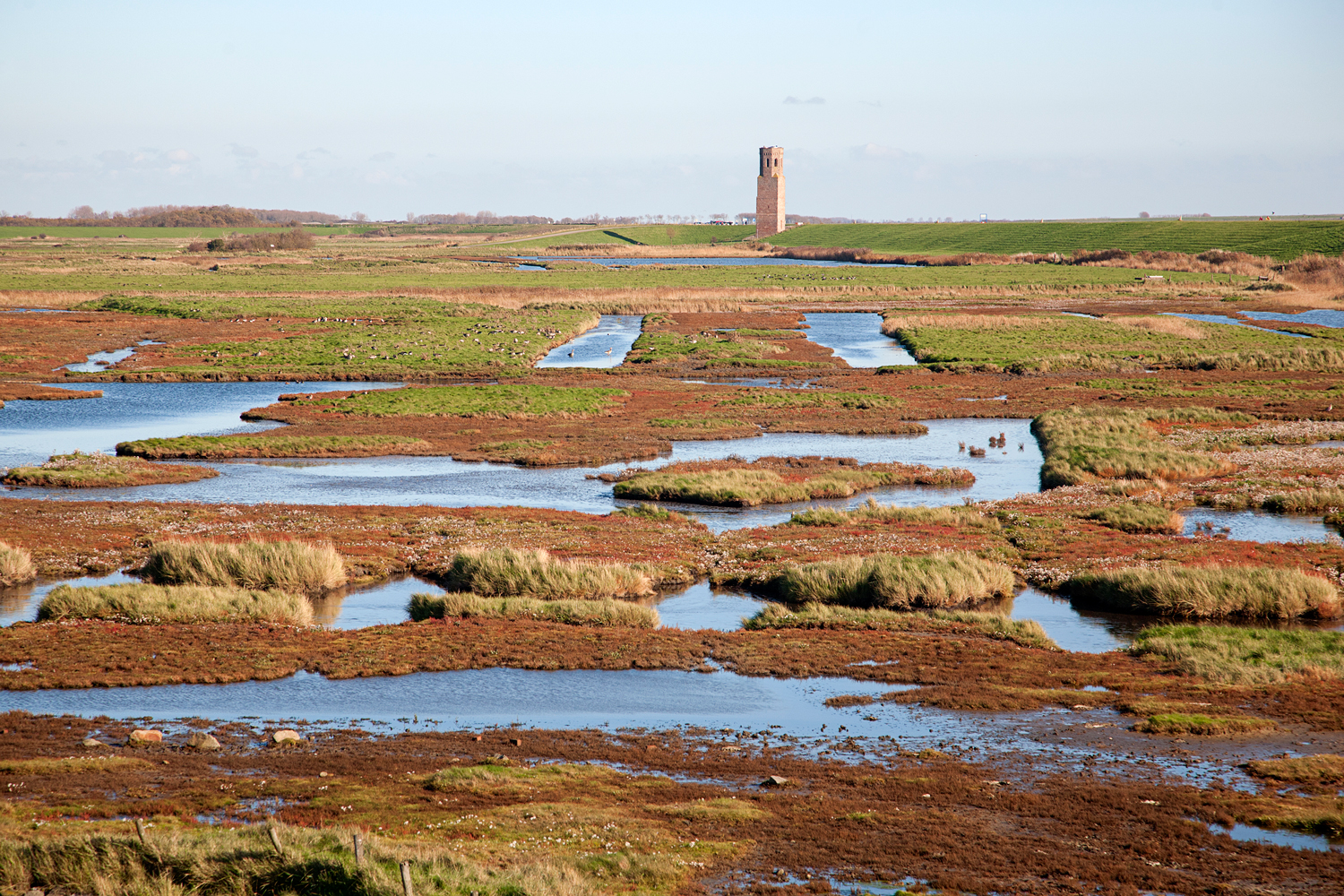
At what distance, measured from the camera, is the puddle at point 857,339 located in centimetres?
7356

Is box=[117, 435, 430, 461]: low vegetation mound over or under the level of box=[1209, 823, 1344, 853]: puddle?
over

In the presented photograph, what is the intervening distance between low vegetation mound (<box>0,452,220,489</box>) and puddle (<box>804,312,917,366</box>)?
42949mm

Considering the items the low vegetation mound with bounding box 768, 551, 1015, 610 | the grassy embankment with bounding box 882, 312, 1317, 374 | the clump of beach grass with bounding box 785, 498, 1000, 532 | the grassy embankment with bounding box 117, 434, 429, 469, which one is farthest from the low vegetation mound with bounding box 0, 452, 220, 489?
the grassy embankment with bounding box 882, 312, 1317, 374

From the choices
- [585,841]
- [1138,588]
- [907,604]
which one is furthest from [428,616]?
[1138,588]

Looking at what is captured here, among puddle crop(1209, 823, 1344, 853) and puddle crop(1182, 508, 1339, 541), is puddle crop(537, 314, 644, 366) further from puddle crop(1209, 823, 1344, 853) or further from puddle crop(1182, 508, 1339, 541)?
puddle crop(1209, 823, 1344, 853)

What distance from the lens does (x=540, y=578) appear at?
2525cm

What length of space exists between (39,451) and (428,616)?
27035 mm

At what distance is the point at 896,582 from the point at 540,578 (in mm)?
7957

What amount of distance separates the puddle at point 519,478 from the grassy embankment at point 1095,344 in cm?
2195

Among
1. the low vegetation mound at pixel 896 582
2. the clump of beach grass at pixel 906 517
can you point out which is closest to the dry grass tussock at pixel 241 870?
the low vegetation mound at pixel 896 582

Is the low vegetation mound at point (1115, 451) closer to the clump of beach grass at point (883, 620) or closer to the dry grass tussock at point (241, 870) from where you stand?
the clump of beach grass at point (883, 620)

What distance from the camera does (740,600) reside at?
25.7 m

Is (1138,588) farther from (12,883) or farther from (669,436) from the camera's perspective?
(669,436)

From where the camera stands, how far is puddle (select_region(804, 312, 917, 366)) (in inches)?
2896
